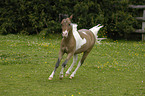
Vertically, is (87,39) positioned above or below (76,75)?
above

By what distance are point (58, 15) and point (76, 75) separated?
11.5 metres

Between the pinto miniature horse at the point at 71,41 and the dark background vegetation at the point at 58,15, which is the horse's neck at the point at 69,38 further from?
the dark background vegetation at the point at 58,15

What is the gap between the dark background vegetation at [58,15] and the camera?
19.2 metres

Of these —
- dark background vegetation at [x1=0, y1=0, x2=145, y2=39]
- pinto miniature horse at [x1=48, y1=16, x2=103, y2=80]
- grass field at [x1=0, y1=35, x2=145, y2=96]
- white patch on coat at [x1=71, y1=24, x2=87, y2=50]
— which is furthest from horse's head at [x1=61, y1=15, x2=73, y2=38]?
dark background vegetation at [x1=0, y1=0, x2=145, y2=39]

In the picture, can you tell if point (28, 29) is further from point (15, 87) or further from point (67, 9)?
point (15, 87)

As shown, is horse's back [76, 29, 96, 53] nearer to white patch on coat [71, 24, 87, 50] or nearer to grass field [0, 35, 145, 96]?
white patch on coat [71, 24, 87, 50]

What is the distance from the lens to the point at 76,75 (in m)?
9.02

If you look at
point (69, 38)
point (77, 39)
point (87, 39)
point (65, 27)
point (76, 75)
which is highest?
point (65, 27)

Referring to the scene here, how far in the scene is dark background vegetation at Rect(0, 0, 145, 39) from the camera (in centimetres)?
1917

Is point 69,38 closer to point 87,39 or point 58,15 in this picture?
point 87,39

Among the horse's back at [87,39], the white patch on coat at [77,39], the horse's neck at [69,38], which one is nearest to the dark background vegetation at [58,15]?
the horse's back at [87,39]

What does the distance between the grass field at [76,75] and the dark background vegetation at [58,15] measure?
4.59 meters

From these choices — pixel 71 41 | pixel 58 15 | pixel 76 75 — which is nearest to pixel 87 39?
pixel 71 41

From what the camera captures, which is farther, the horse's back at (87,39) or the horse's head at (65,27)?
the horse's back at (87,39)
